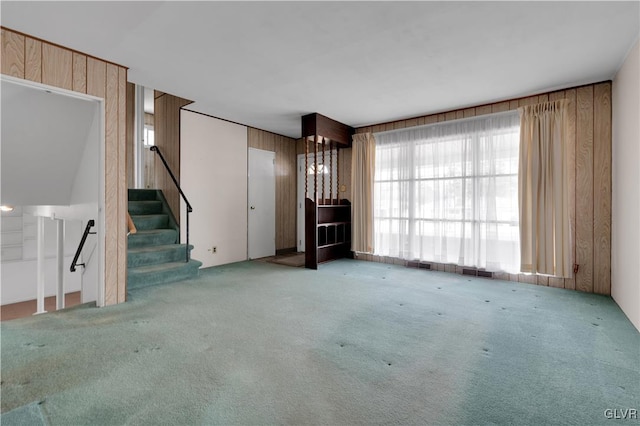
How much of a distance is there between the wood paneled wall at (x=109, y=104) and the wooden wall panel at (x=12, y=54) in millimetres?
63

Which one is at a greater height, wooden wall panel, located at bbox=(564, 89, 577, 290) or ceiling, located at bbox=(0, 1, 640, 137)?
ceiling, located at bbox=(0, 1, 640, 137)

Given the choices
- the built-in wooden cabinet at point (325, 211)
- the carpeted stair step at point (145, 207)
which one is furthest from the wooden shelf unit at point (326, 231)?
the carpeted stair step at point (145, 207)

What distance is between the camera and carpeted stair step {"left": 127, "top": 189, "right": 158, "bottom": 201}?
5.26 m

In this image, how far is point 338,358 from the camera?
2125mm

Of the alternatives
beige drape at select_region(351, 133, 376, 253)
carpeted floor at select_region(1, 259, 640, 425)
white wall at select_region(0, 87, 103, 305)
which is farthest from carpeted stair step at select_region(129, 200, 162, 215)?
beige drape at select_region(351, 133, 376, 253)

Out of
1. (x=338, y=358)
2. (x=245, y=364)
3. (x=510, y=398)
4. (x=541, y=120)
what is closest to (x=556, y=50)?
(x=541, y=120)

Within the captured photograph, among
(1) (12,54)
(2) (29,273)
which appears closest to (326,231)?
(1) (12,54)

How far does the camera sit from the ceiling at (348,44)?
232cm

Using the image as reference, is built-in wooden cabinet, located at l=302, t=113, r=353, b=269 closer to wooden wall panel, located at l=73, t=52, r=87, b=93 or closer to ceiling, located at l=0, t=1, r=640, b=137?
ceiling, located at l=0, t=1, r=640, b=137

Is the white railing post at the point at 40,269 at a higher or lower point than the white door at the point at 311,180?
lower

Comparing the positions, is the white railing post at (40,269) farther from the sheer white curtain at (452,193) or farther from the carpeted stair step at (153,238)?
the sheer white curtain at (452,193)

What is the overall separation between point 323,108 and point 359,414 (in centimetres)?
432

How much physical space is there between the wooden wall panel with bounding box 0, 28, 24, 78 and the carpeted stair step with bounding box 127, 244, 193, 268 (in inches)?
93.9

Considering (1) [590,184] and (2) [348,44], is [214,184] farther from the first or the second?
(1) [590,184]
